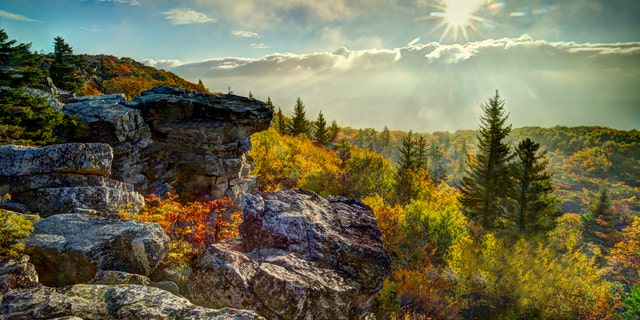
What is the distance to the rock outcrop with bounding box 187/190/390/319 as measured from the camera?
825cm

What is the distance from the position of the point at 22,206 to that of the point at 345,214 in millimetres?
12985

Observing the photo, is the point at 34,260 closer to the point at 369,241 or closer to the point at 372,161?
the point at 369,241

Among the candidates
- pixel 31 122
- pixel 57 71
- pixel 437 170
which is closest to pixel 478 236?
pixel 31 122

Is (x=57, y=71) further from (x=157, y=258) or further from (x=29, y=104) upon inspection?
(x=157, y=258)

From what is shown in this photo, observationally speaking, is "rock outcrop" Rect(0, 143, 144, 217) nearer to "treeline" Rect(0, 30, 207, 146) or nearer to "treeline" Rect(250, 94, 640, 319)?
"treeline" Rect(0, 30, 207, 146)

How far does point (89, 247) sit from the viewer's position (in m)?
8.59

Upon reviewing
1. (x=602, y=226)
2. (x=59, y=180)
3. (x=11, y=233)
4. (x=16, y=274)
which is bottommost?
(x=602, y=226)

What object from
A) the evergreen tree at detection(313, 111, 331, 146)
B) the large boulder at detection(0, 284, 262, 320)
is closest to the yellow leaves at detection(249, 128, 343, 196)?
the large boulder at detection(0, 284, 262, 320)

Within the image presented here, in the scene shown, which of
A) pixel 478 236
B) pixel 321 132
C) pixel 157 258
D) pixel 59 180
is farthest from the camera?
pixel 321 132

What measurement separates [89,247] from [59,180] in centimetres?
659

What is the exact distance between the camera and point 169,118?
24.2 meters

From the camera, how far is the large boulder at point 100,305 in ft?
19.3

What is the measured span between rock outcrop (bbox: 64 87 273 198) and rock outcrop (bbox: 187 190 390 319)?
14531 mm

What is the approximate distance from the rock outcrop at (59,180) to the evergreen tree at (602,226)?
90181mm
